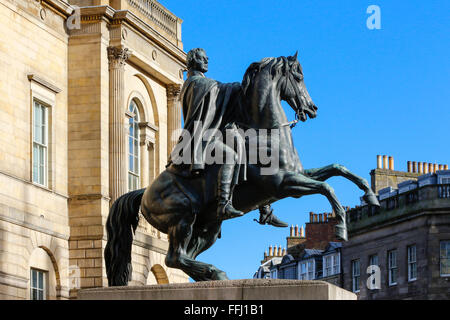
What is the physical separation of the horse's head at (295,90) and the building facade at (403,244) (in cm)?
4189

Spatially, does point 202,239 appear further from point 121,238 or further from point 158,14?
point 158,14

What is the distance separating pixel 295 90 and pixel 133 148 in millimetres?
26624

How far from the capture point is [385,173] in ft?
221

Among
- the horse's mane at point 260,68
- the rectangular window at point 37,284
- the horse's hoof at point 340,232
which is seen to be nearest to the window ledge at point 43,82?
the rectangular window at point 37,284

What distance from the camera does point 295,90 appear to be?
14.3 metres

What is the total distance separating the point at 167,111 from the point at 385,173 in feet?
87.1

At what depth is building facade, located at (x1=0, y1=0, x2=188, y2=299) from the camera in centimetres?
3338

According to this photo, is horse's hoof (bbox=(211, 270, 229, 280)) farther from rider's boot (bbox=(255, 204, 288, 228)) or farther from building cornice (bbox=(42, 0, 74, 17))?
building cornice (bbox=(42, 0, 74, 17))

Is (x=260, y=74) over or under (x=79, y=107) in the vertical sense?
under

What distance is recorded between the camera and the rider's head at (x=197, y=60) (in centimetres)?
1441

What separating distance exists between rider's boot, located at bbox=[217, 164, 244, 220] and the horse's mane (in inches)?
42.0

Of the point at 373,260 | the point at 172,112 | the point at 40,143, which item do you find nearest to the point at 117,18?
the point at 40,143

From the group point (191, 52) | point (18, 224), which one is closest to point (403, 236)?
point (18, 224)
